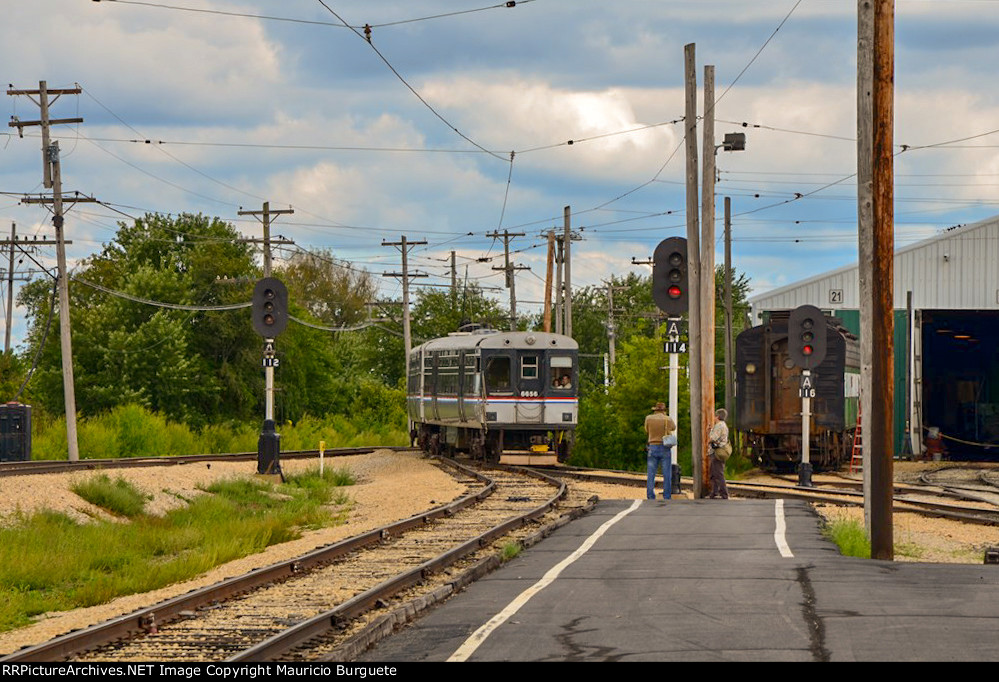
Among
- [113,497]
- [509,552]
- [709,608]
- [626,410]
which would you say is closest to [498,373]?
[113,497]

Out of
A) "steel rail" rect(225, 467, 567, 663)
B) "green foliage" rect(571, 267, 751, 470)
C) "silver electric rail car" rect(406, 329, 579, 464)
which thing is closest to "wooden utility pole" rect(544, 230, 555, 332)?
"green foliage" rect(571, 267, 751, 470)

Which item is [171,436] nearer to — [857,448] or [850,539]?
[857,448]

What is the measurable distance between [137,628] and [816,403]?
29.1m

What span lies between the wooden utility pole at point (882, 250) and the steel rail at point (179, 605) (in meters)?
6.09

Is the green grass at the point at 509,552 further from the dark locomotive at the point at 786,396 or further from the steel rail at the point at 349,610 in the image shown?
the dark locomotive at the point at 786,396

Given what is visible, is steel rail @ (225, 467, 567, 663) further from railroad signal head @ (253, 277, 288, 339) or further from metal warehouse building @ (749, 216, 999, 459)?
metal warehouse building @ (749, 216, 999, 459)

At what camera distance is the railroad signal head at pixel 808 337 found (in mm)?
28516

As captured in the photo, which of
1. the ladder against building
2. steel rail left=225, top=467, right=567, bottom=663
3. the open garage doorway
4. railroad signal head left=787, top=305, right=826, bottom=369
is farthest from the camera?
the open garage doorway

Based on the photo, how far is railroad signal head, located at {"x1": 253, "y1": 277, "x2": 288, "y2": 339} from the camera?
30.0 m

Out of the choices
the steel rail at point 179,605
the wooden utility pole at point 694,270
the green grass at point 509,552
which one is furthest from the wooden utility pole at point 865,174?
the wooden utility pole at point 694,270

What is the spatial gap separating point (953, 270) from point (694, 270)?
83.2ft

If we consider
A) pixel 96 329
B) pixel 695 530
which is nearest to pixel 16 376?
pixel 96 329

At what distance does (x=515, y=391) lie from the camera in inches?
1399

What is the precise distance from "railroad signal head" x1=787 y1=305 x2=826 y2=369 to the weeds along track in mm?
10218
